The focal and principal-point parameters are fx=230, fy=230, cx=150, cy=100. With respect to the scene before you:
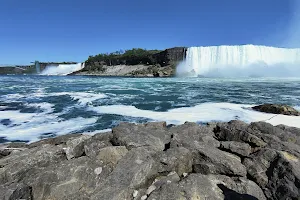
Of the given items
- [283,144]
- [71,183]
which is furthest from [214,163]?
[71,183]

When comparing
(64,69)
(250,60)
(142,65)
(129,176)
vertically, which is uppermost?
(250,60)

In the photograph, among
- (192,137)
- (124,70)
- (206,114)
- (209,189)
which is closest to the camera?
(209,189)

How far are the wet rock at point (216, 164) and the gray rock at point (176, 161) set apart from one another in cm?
13

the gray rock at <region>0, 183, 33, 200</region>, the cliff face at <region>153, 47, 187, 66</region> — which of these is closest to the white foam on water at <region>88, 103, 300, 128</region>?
the gray rock at <region>0, 183, 33, 200</region>

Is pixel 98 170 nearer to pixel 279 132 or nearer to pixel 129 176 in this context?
pixel 129 176

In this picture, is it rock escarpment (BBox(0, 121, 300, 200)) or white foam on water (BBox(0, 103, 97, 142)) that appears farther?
white foam on water (BBox(0, 103, 97, 142))

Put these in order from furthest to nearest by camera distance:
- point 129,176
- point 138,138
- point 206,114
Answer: point 206,114
point 138,138
point 129,176

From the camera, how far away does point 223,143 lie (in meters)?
4.80

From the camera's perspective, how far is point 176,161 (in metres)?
Result: 3.83

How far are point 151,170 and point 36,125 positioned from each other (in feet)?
26.6

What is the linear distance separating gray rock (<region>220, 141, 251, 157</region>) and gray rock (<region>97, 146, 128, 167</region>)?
6.79ft

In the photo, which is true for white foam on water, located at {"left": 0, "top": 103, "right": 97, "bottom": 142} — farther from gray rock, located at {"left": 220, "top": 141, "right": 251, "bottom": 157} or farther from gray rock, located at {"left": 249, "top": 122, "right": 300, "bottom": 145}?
gray rock, located at {"left": 249, "top": 122, "right": 300, "bottom": 145}

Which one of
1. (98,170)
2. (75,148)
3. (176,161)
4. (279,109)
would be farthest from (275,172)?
(279,109)

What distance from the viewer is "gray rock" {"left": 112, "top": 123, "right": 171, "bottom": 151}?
447 cm
